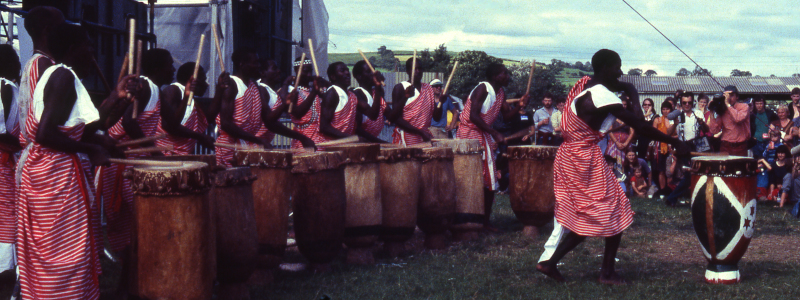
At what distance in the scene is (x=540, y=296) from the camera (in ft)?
16.9

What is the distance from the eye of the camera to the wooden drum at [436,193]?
22.9 ft

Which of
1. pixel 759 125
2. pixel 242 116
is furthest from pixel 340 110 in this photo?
pixel 759 125

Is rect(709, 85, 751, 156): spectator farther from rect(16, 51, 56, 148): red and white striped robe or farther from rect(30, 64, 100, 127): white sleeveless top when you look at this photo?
rect(16, 51, 56, 148): red and white striped robe

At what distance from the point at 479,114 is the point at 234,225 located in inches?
152

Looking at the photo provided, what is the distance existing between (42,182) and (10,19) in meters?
5.18

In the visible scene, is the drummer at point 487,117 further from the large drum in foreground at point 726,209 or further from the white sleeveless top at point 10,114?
the white sleeveless top at point 10,114

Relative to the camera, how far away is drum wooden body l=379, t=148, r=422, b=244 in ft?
21.5

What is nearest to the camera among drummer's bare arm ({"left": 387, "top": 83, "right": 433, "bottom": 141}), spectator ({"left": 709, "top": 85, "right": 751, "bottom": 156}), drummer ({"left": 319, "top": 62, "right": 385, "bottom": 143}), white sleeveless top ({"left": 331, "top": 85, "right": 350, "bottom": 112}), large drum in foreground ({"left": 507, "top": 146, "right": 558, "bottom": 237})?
drummer ({"left": 319, "top": 62, "right": 385, "bottom": 143})

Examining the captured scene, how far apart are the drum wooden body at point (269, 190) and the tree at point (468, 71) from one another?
3369 cm

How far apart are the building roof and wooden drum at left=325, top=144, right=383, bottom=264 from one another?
151 feet

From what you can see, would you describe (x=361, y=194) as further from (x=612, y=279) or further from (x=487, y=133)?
(x=487, y=133)

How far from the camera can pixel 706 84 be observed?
183ft

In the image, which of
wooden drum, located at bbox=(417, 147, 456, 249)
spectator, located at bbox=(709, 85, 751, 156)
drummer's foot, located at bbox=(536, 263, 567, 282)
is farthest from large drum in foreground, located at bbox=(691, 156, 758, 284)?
spectator, located at bbox=(709, 85, 751, 156)

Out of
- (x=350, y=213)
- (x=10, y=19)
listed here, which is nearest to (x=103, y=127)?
(x=350, y=213)
